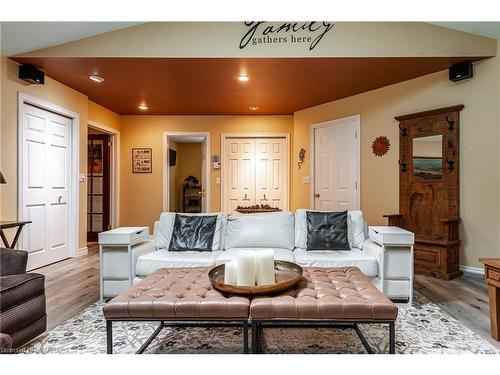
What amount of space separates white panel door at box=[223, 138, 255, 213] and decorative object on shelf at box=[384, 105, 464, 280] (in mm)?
2764

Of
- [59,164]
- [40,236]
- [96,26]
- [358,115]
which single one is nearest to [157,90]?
[96,26]

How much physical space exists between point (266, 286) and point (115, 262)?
1622 millimetres

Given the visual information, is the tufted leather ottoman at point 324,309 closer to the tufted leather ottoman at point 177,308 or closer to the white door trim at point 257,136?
the tufted leather ottoman at point 177,308

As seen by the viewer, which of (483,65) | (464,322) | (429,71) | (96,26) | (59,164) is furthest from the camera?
(59,164)

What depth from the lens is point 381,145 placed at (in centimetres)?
457

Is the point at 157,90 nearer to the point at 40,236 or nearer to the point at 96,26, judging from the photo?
the point at 96,26

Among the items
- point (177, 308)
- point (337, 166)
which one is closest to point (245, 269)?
point (177, 308)

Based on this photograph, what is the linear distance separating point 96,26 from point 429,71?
160 inches

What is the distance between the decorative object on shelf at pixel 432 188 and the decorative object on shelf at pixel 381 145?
21cm

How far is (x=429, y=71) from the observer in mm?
3889

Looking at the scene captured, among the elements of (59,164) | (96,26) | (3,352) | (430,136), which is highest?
(96,26)

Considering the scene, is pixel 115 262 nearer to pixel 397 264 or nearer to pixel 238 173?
pixel 397 264

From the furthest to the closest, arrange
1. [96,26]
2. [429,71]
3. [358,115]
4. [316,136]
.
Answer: [316,136] < [358,115] < [429,71] < [96,26]

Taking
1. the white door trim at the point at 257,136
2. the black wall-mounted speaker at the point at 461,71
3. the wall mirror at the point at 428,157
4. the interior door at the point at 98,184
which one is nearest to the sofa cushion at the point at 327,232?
the wall mirror at the point at 428,157
